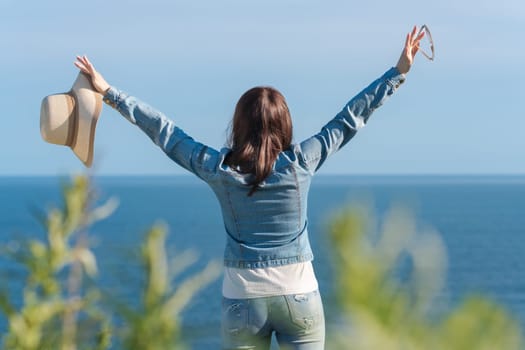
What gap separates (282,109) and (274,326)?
2.69ft

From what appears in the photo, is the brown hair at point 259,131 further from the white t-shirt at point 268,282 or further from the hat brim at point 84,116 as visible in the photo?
the hat brim at point 84,116

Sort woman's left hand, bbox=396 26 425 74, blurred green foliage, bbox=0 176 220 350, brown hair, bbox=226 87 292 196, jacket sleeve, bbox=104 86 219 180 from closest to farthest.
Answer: blurred green foliage, bbox=0 176 220 350, brown hair, bbox=226 87 292 196, jacket sleeve, bbox=104 86 219 180, woman's left hand, bbox=396 26 425 74

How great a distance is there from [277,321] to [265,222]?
1.23 ft

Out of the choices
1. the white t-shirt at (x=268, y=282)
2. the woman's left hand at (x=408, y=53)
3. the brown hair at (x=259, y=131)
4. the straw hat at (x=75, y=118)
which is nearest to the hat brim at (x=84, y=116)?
the straw hat at (x=75, y=118)

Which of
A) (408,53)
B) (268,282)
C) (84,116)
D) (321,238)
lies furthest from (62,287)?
(321,238)

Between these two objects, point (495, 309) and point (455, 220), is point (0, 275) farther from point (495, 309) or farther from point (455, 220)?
point (455, 220)

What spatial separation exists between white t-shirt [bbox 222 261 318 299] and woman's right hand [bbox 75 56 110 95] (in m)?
1.02

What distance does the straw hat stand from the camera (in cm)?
394

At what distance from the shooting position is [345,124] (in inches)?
139

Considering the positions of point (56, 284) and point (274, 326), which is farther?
point (274, 326)

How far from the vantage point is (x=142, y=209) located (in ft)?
504

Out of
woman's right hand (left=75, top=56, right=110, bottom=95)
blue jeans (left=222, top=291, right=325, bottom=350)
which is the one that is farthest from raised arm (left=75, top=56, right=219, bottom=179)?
blue jeans (left=222, top=291, right=325, bottom=350)

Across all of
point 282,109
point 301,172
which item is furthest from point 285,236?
point 282,109

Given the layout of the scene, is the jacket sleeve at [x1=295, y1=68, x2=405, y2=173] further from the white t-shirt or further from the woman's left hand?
the white t-shirt
